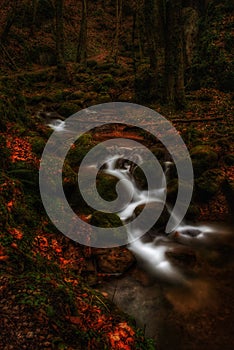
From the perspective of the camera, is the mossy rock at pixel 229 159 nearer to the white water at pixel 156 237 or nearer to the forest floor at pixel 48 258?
the forest floor at pixel 48 258

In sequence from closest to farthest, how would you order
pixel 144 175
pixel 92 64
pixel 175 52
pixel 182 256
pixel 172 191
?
pixel 182 256 → pixel 172 191 → pixel 144 175 → pixel 175 52 → pixel 92 64

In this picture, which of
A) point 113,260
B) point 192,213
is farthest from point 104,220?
point 192,213

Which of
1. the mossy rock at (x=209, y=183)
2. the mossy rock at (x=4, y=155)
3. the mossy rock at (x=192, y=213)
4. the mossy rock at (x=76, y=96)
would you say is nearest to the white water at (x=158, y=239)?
the mossy rock at (x=192, y=213)

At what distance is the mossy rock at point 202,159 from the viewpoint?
959cm

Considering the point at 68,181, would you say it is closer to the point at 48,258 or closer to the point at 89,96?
the point at 48,258

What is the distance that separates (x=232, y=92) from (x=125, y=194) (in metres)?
9.26

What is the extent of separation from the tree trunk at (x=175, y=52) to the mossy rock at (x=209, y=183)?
17.4 ft

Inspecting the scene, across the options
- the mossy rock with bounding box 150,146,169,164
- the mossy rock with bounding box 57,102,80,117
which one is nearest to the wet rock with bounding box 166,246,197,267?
the mossy rock with bounding box 150,146,169,164

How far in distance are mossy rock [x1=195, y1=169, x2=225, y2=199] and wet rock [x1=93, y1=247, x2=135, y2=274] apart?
12.1 feet

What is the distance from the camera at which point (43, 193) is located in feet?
21.8

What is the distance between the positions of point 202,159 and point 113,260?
16.6 ft

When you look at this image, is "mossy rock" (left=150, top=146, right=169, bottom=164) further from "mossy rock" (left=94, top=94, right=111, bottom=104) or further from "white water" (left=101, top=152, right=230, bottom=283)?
"mossy rock" (left=94, top=94, right=111, bottom=104)

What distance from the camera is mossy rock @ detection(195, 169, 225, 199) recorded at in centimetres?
909

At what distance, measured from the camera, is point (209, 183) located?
9172 millimetres
